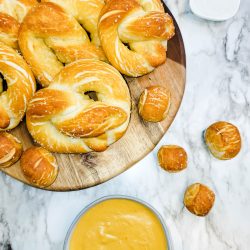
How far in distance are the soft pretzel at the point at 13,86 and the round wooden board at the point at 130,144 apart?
0.24ft

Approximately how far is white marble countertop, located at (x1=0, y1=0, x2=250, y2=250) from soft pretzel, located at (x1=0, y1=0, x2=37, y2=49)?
0.46 meters

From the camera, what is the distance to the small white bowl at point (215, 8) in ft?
4.51

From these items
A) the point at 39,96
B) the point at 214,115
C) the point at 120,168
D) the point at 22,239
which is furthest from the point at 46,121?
the point at 214,115

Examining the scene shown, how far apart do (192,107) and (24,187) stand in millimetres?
629

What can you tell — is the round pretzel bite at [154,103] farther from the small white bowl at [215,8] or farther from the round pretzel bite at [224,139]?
the small white bowl at [215,8]

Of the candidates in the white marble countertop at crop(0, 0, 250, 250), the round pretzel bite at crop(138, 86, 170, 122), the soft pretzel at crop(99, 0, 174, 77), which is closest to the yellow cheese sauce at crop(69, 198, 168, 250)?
the white marble countertop at crop(0, 0, 250, 250)

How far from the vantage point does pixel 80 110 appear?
3.69 feet

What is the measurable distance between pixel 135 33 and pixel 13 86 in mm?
387

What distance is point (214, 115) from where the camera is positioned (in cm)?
137

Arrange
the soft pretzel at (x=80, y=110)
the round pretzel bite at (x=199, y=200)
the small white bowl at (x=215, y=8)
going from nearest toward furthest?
the soft pretzel at (x=80, y=110) < the round pretzel bite at (x=199, y=200) < the small white bowl at (x=215, y=8)

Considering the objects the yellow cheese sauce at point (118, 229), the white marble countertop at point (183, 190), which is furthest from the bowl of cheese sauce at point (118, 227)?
the white marble countertop at point (183, 190)

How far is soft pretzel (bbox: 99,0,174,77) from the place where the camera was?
1162 millimetres

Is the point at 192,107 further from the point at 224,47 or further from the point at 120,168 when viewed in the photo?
the point at 120,168

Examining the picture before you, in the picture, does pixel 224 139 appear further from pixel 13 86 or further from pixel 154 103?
pixel 13 86
